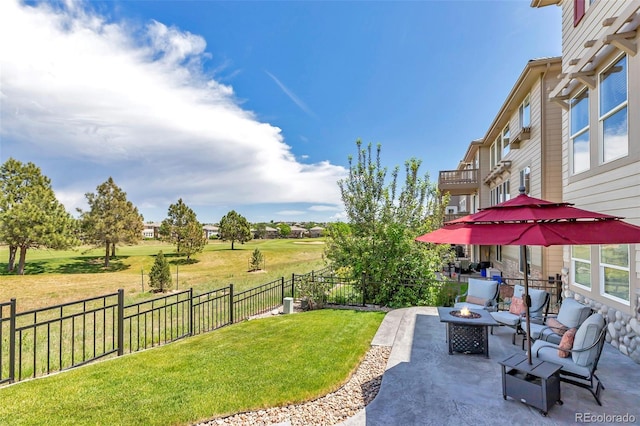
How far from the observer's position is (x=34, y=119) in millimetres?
11789

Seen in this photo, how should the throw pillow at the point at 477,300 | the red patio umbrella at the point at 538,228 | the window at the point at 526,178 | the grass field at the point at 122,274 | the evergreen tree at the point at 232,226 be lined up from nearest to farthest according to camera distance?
the red patio umbrella at the point at 538,228
the throw pillow at the point at 477,300
the window at the point at 526,178
the grass field at the point at 122,274
the evergreen tree at the point at 232,226

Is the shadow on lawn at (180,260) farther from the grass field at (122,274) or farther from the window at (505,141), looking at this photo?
the window at (505,141)

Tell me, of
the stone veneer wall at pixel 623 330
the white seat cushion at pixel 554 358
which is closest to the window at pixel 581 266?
the stone veneer wall at pixel 623 330

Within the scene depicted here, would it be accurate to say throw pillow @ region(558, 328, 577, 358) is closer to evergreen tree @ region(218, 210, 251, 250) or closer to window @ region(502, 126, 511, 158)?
window @ region(502, 126, 511, 158)

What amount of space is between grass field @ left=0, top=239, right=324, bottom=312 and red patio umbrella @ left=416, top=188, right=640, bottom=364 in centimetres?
1727

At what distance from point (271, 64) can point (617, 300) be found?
44.0 ft

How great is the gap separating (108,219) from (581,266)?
3826cm

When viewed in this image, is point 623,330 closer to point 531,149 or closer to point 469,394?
point 469,394

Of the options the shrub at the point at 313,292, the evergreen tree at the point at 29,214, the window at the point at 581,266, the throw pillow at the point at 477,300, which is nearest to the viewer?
the window at the point at 581,266

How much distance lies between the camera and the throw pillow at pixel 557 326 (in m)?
4.81

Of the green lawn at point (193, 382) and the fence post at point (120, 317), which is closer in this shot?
the green lawn at point (193, 382)

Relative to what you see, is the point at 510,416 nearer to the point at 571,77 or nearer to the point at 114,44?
the point at 571,77

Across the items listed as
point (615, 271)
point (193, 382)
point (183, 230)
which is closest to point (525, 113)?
point (615, 271)

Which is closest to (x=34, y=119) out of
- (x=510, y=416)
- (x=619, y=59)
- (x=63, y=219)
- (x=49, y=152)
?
(x=49, y=152)
